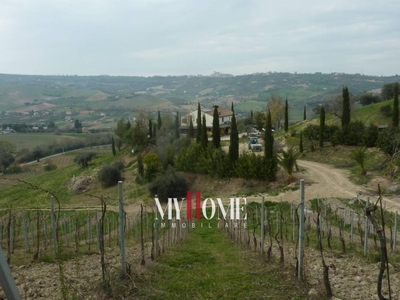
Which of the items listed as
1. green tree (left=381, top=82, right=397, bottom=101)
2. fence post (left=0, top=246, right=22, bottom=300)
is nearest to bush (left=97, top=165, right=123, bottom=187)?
fence post (left=0, top=246, right=22, bottom=300)

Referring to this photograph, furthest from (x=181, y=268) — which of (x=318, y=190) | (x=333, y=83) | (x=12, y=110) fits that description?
(x=333, y=83)

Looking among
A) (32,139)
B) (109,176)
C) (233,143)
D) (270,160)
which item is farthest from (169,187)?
(32,139)

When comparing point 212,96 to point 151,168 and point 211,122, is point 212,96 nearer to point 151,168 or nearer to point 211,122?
point 211,122

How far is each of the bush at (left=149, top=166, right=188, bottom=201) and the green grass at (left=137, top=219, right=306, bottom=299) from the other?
668 inches

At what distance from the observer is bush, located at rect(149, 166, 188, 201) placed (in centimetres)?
2545

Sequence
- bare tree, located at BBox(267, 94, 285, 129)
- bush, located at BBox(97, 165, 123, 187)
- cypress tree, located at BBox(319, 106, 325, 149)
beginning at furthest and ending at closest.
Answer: bare tree, located at BBox(267, 94, 285, 129) < bush, located at BBox(97, 165, 123, 187) < cypress tree, located at BBox(319, 106, 325, 149)

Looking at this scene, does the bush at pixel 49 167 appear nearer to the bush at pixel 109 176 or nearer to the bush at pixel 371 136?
the bush at pixel 109 176

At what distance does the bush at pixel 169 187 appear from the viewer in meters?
25.5

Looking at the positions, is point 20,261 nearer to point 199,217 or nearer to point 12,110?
point 199,217

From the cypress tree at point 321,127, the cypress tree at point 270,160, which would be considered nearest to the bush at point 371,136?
the cypress tree at point 321,127

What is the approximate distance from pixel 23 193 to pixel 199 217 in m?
22.8

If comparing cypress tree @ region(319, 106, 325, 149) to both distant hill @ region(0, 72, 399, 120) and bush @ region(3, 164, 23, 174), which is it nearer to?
bush @ region(3, 164, 23, 174)

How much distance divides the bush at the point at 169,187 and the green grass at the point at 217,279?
668 inches

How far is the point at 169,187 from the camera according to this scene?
25500 mm
